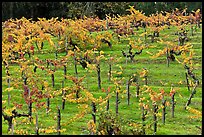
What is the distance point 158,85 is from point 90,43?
27.5 feet

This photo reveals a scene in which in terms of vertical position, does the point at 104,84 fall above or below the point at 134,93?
above

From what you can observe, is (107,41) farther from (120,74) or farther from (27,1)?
(27,1)

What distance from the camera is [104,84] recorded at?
24188 millimetres

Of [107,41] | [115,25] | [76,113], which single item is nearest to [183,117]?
[76,113]

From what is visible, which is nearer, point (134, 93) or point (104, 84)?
point (134, 93)

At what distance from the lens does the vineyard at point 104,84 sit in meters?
17.7

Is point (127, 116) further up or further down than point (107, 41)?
further down

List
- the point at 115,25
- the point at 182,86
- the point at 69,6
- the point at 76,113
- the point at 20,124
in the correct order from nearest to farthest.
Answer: the point at 20,124 < the point at 76,113 < the point at 182,86 < the point at 115,25 < the point at 69,6

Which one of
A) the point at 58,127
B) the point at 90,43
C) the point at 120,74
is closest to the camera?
the point at 58,127

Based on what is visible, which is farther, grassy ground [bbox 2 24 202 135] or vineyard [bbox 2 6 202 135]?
grassy ground [bbox 2 24 202 135]

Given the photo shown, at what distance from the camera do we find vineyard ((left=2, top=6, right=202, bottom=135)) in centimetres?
1766

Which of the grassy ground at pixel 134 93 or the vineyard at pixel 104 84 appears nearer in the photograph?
the vineyard at pixel 104 84

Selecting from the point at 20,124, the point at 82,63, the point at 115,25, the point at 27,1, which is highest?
the point at 27,1

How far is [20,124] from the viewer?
1839 cm
